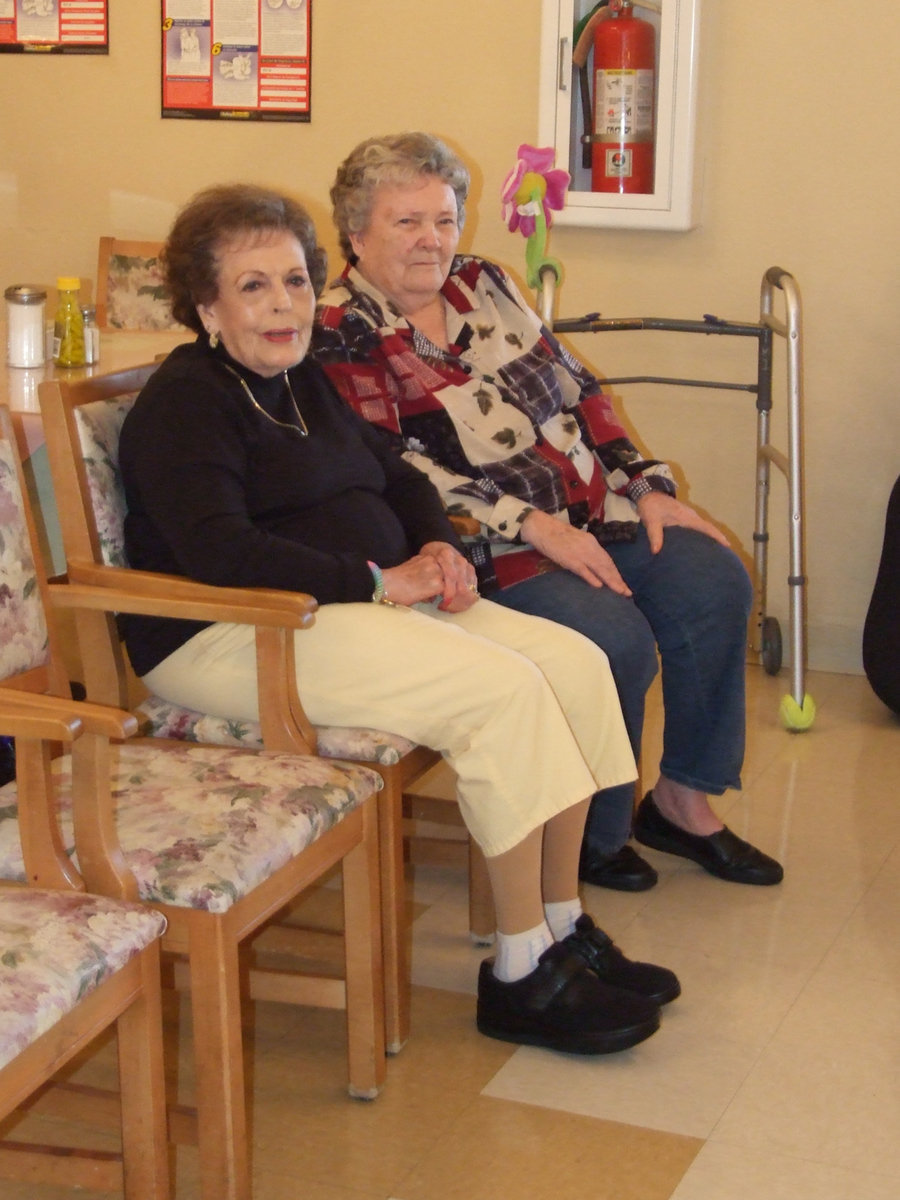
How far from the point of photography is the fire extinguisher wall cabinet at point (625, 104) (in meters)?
3.45

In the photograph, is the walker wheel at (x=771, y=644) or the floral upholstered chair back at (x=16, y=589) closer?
the floral upholstered chair back at (x=16, y=589)

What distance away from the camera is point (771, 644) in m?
3.58

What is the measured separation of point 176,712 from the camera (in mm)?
2006

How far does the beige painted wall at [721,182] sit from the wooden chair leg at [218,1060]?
7.80 feet

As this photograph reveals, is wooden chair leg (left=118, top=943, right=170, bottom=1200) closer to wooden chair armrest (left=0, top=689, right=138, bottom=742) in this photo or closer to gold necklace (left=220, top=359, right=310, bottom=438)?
wooden chair armrest (left=0, top=689, right=138, bottom=742)

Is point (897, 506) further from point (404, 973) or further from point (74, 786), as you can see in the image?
point (74, 786)

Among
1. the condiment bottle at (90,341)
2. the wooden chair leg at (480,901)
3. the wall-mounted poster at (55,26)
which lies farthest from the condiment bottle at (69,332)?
the wall-mounted poster at (55,26)

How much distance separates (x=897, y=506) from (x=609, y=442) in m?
1.09

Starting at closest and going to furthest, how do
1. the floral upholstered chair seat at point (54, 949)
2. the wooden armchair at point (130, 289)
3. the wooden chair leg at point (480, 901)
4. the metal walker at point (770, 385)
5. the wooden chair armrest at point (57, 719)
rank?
the floral upholstered chair seat at point (54, 949), the wooden chair armrest at point (57, 719), the wooden chair leg at point (480, 901), the metal walker at point (770, 385), the wooden armchair at point (130, 289)

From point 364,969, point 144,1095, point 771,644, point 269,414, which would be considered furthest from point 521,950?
point 771,644

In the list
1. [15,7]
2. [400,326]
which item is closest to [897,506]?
[400,326]

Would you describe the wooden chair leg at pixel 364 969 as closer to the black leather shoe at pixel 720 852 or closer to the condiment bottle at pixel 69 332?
the black leather shoe at pixel 720 852

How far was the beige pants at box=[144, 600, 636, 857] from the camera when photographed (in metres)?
1.89

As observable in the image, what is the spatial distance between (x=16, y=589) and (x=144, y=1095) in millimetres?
647
